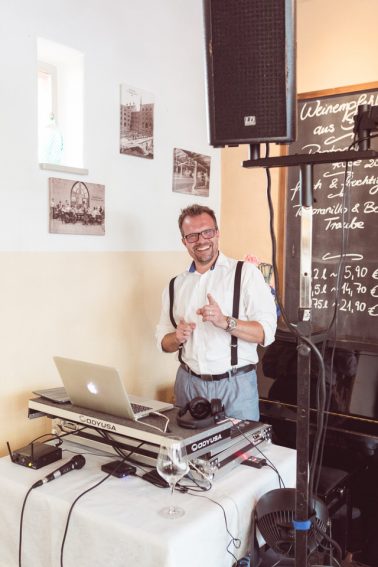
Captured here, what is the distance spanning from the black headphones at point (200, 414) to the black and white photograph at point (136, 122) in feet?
4.47

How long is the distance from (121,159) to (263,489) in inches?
66.1

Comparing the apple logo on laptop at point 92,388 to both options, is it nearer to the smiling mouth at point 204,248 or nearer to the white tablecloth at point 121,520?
the white tablecloth at point 121,520

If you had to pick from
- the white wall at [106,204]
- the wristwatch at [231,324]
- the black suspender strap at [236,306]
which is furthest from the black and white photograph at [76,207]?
the wristwatch at [231,324]

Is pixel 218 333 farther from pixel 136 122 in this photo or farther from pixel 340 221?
pixel 136 122

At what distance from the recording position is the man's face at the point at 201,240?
95.9 inches

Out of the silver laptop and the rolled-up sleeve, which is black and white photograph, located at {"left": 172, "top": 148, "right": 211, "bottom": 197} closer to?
the rolled-up sleeve

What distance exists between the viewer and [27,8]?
87.6 inches

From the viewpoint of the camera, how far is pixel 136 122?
2781 mm

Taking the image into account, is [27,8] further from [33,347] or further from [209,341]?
[209,341]

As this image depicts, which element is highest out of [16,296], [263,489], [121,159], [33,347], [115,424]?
[121,159]

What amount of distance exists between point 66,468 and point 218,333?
88 cm

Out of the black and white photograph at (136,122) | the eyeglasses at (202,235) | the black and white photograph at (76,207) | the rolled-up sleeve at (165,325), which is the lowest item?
the rolled-up sleeve at (165,325)

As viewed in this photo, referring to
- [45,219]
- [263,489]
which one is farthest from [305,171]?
[45,219]

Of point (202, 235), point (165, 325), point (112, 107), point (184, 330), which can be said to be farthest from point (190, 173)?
point (184, 330)
